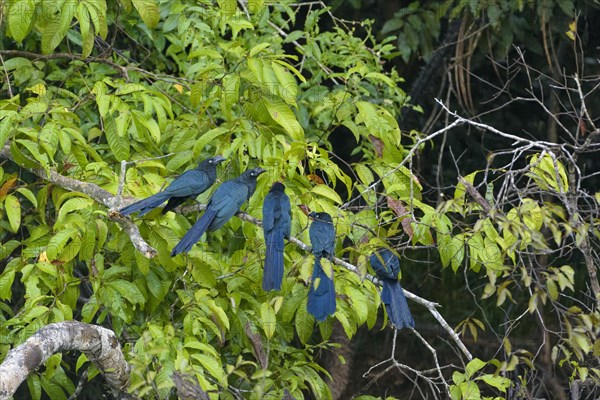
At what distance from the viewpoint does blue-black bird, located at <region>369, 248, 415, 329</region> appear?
401cm

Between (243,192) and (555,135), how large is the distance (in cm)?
349

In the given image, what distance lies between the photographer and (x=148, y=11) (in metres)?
4.51

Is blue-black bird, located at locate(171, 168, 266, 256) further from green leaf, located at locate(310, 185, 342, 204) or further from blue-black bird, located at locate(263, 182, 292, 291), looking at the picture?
green leaf, located at locate(310, 185, 342, 204)

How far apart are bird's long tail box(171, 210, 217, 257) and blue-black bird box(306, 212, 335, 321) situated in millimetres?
430

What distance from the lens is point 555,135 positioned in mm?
6984

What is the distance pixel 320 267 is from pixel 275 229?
0.34 metres

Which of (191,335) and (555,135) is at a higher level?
(191,335)

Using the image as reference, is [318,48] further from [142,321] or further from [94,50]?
[142,321]

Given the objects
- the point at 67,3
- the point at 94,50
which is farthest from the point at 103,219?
the point at 94,50

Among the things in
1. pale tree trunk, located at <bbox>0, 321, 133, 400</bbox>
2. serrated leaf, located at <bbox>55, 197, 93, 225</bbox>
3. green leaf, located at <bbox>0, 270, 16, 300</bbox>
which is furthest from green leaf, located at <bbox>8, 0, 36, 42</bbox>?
pale tree trunk, located at <bbox>0, 321, 133, 400</bbox>

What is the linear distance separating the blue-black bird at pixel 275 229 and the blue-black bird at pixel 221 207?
0.12m

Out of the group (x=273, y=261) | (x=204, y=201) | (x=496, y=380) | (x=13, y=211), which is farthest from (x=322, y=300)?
(x=13, y=211)

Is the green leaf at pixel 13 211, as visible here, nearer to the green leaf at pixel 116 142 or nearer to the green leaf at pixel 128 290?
the green leaf at pixel 128 290

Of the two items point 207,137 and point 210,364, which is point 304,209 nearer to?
point 207,137
